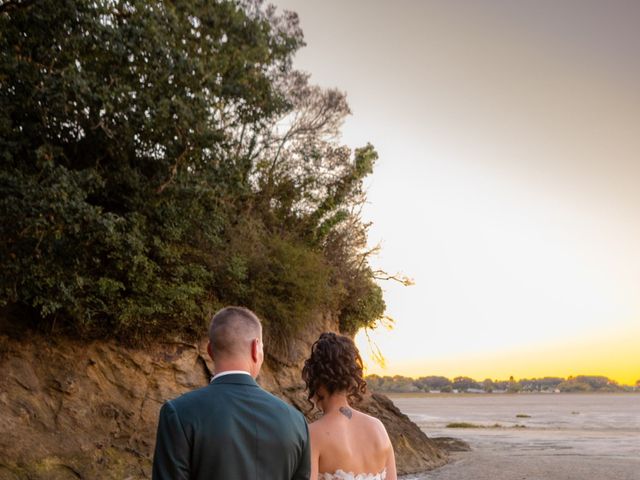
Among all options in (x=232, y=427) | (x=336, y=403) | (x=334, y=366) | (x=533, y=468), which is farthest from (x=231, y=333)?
(x=533, y=468)

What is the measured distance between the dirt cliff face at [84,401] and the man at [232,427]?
35.6 feet

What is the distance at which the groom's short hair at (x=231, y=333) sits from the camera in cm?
328

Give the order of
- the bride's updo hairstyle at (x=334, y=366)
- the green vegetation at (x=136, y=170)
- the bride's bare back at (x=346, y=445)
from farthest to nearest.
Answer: the green vegetation at (x=136, y=170), the bride's bare back at (x=346, y=445), the bride's updo hairstyle at (x=334, y=366)

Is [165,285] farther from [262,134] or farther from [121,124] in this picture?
[262,134]

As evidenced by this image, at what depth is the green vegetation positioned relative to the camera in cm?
1234

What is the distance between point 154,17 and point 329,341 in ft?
34.7

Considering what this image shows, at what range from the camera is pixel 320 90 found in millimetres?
23438

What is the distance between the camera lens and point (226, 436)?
3100 mm

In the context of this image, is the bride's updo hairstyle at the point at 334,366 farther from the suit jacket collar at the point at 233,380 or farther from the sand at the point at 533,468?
the sand at the point at 533,468

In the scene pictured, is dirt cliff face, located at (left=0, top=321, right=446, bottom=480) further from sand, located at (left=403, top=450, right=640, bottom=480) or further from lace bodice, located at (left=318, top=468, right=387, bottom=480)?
lace bodice, located at (left=318, top=468, right=387, bottom=480)

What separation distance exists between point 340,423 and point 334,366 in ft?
1.39

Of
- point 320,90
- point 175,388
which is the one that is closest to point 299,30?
point 320,90

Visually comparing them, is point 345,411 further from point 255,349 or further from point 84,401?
point 84,401

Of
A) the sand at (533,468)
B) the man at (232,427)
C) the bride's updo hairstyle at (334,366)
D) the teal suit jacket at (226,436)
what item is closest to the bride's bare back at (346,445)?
the bride's updo hairstyle at (334,366)
